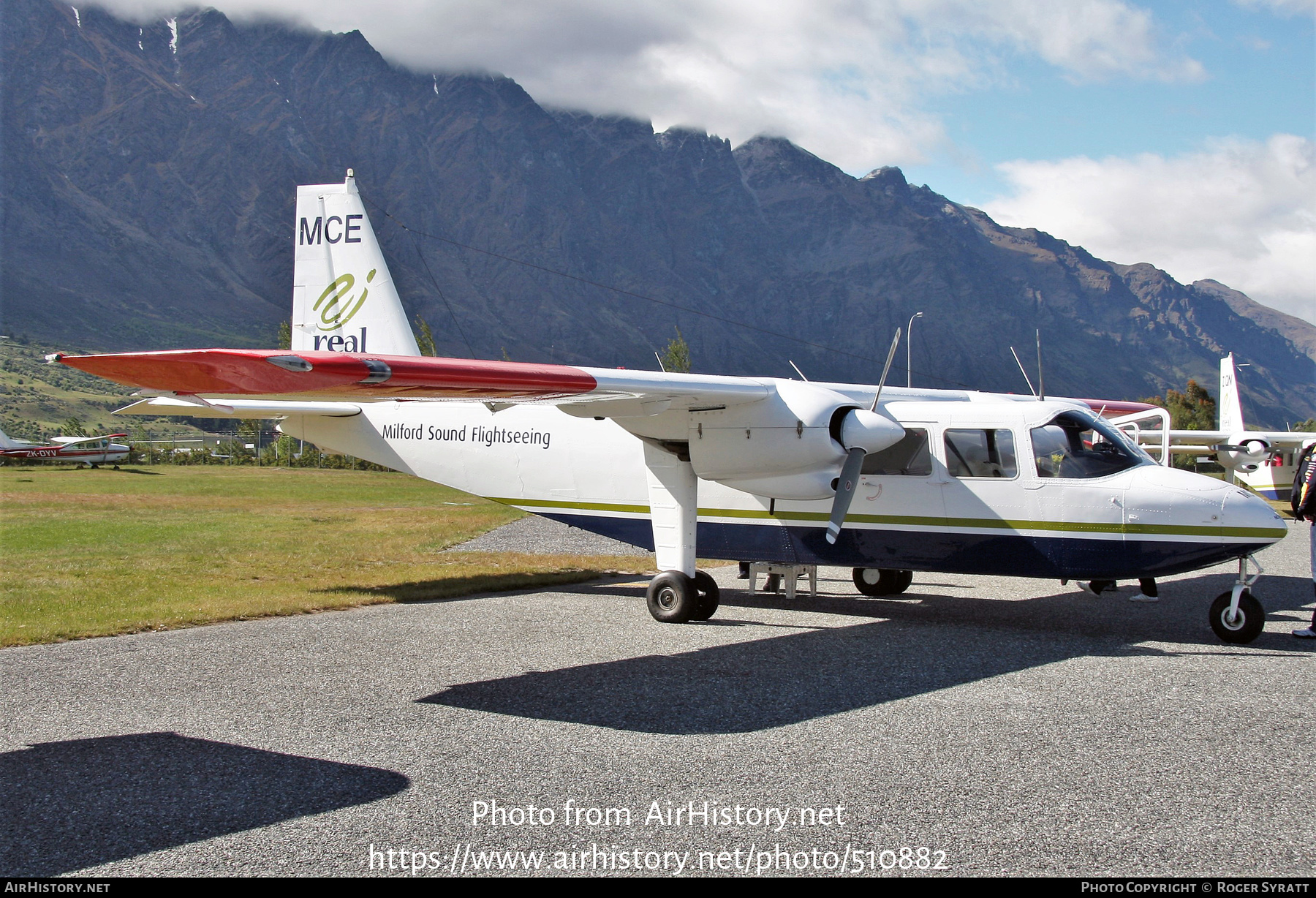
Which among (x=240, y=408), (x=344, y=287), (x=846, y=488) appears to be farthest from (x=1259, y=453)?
(x=240, y=408)

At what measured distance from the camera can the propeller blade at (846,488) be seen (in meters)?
9.87

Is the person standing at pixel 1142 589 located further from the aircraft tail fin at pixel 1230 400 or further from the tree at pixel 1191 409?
the tree at pixel 1191 409

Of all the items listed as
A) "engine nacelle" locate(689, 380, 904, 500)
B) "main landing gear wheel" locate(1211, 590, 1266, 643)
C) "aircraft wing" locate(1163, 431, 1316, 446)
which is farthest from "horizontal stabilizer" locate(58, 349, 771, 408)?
"aircraft wing" locate(1163, 431, 1316, 446)

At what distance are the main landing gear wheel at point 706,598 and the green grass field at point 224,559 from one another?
11.6ft

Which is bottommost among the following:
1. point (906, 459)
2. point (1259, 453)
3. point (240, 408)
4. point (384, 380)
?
point (906, 459)

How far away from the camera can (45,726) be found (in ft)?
21.1

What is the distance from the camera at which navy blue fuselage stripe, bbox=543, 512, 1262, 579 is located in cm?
954

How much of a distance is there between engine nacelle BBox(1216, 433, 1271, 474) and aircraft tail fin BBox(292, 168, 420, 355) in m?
25.8

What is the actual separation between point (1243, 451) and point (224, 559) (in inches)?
1145

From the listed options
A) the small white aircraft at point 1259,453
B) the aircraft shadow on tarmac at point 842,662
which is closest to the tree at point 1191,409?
the small white aircraft at point 1259,453

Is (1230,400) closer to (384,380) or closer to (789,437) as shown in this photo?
(789,437)

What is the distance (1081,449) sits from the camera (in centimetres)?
998

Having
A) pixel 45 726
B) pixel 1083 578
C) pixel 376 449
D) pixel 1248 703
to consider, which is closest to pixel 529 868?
pixel 45 726

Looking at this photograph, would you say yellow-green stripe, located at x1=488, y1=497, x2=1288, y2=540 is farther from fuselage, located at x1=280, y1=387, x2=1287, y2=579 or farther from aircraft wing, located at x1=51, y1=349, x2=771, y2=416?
aircraft wing, located at x1=51, y1=349, x2=771, y2=416
